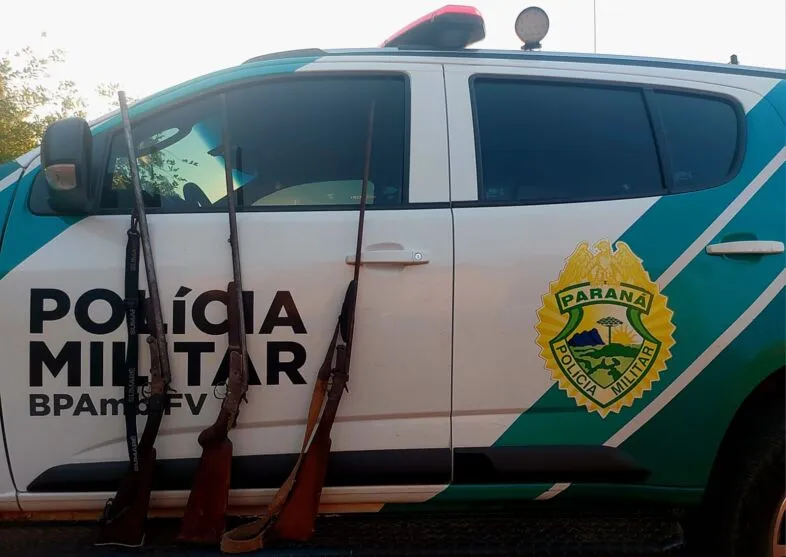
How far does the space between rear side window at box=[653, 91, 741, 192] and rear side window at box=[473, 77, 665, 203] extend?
73mm

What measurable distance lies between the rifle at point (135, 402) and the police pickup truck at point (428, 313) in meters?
0.05

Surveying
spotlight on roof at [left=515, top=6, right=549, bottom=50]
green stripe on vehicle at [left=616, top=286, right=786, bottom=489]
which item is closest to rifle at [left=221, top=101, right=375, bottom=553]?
green stripe on vehicle at [left=616, top=286, right=786, bottom=489]

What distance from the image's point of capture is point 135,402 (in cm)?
194

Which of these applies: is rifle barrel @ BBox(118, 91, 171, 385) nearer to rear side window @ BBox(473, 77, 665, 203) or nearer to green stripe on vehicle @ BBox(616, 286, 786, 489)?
rear side window @ BBox(473, 77, 665, 203)

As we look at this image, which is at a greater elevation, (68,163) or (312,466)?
(68,163)

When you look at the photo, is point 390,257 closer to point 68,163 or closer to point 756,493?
point 68,163

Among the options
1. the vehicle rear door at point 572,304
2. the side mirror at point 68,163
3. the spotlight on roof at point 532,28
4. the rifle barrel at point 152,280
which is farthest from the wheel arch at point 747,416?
the side mirror at point 68,163

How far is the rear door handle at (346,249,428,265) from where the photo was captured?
199cm

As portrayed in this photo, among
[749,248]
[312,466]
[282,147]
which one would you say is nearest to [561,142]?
[749,248]

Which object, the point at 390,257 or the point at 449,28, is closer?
the point at 390,257

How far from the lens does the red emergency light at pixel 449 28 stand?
7.39 feet

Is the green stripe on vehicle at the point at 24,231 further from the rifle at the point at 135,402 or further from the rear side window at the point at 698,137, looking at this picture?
the rear side window at the point at 698,137

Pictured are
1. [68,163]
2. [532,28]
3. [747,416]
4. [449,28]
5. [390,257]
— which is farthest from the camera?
[532,28]

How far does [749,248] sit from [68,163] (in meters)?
2.13
